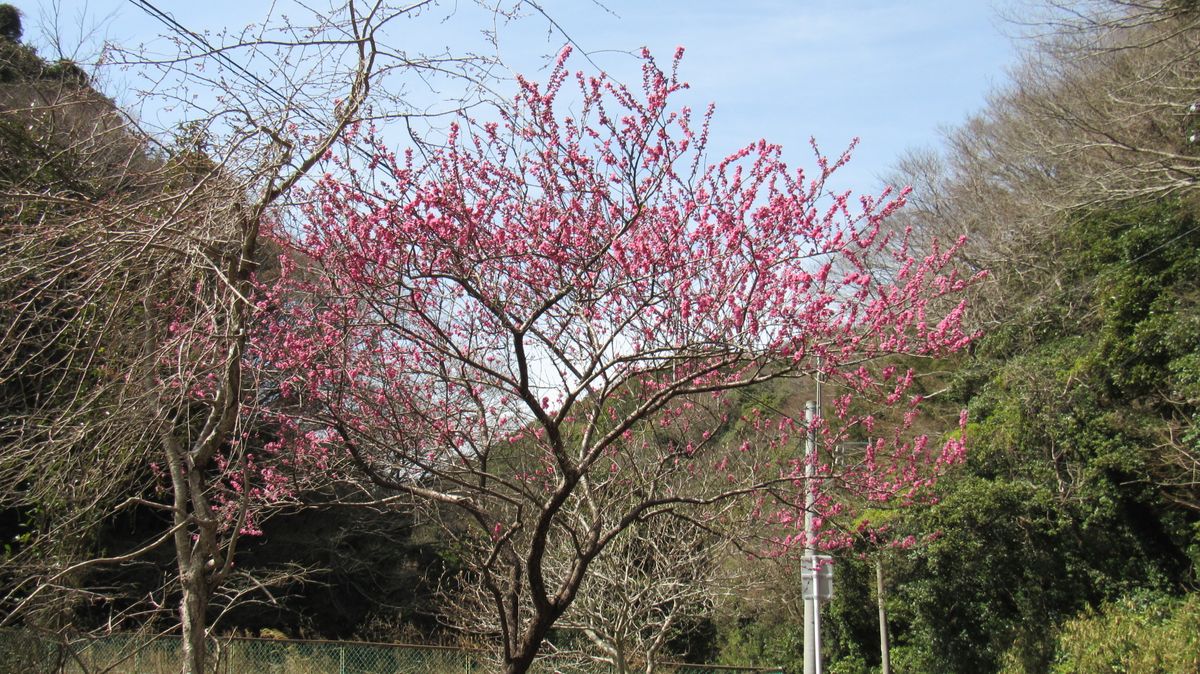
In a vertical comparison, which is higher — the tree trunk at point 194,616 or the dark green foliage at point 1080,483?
the dark green foliage at point 1080,483

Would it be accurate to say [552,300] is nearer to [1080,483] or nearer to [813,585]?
[813,585]

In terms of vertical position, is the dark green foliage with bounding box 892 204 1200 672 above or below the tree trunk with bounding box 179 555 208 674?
above

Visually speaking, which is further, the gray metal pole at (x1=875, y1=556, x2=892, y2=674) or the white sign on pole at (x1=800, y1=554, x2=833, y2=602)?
the gray metal pole at (x1=875, y1=556, x2=892, y2=674)

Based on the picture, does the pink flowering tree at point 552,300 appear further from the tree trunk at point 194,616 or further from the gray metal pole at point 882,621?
the gray metal pole at point 882,621

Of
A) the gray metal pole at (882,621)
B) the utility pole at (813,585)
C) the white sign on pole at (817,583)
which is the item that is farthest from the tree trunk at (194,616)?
the gray metal pole at (882,621)

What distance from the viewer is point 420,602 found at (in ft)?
53.5

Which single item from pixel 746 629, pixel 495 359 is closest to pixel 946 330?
pixel 495 359

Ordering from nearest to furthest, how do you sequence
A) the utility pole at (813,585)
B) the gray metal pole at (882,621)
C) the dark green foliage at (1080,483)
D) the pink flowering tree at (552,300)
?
the pink flowering tree at (552,300) < the utility pole at (813,585) < the dark green foliage at (1080,483) < the gray metal pole at (882,621)

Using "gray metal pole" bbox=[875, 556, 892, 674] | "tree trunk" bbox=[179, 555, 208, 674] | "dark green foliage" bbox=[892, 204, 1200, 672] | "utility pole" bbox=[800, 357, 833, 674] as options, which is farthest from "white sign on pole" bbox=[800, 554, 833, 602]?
"tree trunk" bbox=[179, 555, 208, 674]

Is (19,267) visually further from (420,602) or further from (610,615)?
(420,602)

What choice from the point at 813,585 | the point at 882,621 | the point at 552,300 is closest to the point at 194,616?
the point at 552,300

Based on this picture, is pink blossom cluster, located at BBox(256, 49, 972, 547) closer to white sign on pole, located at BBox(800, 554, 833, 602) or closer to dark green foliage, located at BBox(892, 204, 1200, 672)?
white sign on pole, located at BBox(800, 554, 833, 602)

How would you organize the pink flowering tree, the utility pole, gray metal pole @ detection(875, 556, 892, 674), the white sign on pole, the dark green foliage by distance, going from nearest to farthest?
the pink flowering tree → the utility pole → the white sign on pole → the dark green foliage → gray metal pole @ detection(875, 556, 892, 674)

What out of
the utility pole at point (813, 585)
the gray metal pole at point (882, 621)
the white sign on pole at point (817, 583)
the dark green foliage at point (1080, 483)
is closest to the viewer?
the utility pole at point (813, 585)
